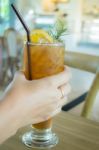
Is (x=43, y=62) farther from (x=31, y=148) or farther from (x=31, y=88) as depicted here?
(x=31, y=148)

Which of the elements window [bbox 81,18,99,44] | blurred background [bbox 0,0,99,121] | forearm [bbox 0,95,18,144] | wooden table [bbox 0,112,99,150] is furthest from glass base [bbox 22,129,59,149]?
window [bbox 81,18,99,44]

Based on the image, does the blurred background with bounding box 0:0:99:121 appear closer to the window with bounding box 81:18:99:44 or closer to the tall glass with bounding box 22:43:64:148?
the window with bounding box 81:18:99:44

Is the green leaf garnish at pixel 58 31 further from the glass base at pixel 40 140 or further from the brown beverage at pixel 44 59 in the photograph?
the glass base at pixel 40 140

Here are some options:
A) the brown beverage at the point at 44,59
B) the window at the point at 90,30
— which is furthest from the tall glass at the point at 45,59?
the window at the point at 90,30

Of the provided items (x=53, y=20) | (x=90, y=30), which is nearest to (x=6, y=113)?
(x=53, y=20)

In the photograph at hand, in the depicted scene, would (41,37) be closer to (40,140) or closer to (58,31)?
(58,31)

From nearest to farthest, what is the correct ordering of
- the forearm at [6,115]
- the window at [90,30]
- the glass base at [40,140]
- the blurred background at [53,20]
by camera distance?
the forearm at [6,115], the glass base at [40,140], the blurred background at [53,20], the window at [90,30]
